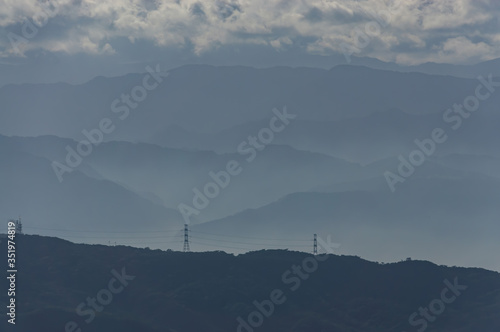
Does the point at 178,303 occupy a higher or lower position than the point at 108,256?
lower

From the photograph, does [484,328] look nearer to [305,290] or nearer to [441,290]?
[441,290]

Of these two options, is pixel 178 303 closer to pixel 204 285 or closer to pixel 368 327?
pixel 204 285

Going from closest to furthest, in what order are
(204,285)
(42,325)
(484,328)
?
(42,325), (484,328), (204,285)

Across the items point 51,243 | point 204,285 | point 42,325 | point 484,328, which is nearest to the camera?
point 42,325

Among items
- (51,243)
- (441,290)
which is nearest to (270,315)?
(441,290)

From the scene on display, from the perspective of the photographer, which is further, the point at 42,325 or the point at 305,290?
the point at 305,290

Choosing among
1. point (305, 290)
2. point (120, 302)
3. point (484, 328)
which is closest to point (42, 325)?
point (120, 302)
